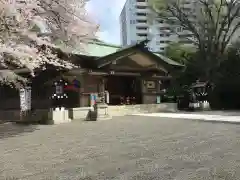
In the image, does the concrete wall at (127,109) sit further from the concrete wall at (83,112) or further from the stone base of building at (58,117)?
the stone base of building at (58,117)

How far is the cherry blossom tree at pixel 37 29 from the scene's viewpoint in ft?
31.2

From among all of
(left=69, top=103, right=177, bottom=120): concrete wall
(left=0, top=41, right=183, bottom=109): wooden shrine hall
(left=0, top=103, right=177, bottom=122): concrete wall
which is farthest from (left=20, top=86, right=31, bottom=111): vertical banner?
(left=69, top=103, right=177, bottom=120): concrete wall

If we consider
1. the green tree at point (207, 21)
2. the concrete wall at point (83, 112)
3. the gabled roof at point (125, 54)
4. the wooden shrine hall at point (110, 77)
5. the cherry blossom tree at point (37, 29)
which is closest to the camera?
the cherry blossom tree at point (37, 29)

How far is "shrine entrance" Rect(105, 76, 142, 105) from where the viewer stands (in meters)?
21.3

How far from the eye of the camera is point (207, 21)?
29141 millimetres

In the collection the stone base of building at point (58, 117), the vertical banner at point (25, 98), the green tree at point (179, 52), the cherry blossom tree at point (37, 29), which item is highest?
the green tree at point (179, 52)

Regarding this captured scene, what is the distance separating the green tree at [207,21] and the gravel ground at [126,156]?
19.2 meters

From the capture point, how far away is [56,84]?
55.1 feet

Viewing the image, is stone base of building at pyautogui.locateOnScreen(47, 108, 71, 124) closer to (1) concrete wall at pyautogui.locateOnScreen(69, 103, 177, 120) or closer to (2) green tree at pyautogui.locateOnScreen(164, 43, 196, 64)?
(1) concrete wall at pyautogui.locateOnScreen(69, 103, 177, 120)

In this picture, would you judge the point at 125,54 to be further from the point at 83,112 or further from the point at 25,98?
the point at 25,98

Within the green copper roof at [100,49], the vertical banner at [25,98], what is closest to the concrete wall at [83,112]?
the vertical banner at [25,98]

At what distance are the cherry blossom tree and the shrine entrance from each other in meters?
7.01

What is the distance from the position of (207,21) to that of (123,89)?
1268 cm

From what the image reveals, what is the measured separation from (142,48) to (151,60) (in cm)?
147
